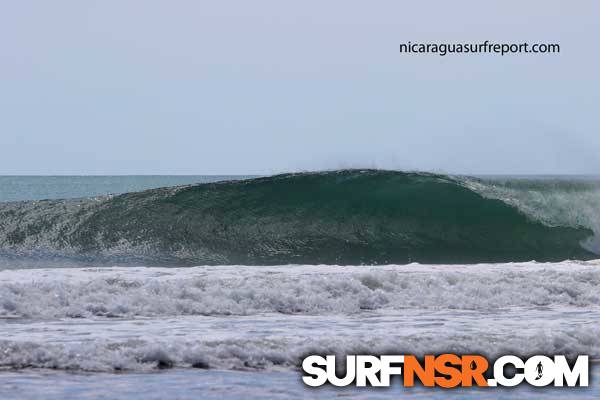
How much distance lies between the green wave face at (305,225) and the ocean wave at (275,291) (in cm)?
551

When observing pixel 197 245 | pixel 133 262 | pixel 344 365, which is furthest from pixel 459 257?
pixel 344 365

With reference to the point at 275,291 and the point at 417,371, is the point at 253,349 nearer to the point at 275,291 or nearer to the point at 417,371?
the point at 417,371

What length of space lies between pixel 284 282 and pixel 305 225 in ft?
26.4

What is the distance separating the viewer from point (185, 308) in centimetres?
897

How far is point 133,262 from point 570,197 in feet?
31.1

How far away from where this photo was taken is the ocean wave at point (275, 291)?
896 centimetres

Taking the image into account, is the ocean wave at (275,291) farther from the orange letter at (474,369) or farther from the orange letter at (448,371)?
the orange letter at (474,369)

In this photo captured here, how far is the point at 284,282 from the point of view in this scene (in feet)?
32.9

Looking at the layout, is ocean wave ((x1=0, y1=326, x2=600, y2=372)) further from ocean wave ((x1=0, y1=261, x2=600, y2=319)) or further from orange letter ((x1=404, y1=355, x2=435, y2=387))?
ocean wave ((x1=0, y1=261, x2=600, y2=319))

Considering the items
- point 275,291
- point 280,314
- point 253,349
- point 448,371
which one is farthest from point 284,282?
point 448,371

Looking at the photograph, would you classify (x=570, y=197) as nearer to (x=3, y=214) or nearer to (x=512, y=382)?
(x=3, y=214)

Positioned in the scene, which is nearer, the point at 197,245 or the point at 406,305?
the point at 406,305

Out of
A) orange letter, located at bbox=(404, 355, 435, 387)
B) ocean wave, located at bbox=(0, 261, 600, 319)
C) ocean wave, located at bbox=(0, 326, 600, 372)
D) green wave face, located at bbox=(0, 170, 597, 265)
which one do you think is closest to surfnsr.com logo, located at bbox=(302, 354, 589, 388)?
orange letter, located at bbox=(404, 355, 435, 387)

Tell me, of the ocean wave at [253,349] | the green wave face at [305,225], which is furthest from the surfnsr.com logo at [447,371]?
the green wave face at [305,225]
